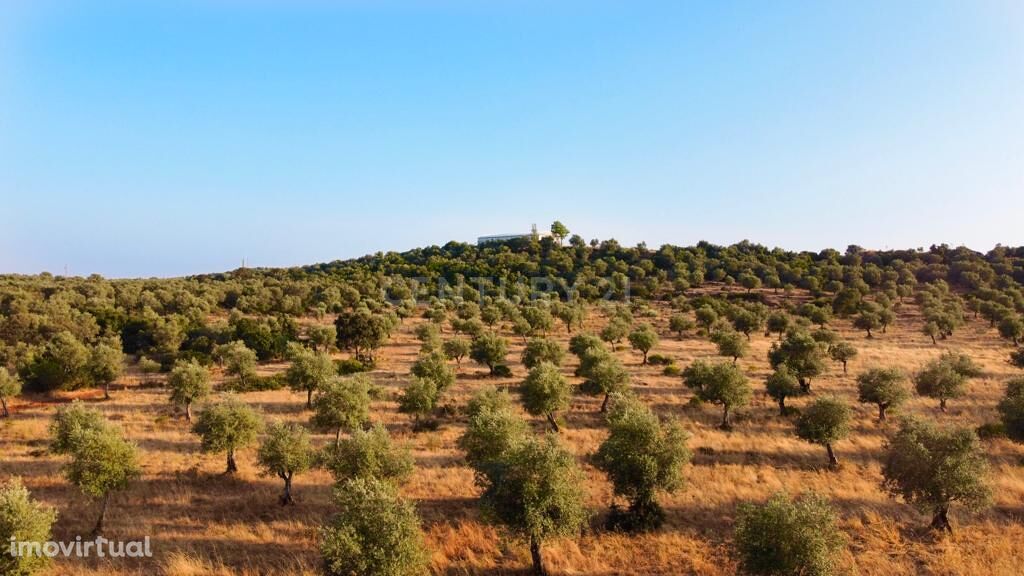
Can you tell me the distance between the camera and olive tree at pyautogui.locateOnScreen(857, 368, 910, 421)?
3744 cm

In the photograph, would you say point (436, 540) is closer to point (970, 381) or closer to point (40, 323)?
point (970, 381)

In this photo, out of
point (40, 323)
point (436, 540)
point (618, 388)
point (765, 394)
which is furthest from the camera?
point (40, 323)

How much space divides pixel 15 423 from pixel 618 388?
1969 inches

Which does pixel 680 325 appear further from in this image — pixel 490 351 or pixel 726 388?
pixel 726 388

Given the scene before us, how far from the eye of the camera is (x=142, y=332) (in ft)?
222

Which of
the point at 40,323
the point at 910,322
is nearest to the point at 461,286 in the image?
the point at 40,323

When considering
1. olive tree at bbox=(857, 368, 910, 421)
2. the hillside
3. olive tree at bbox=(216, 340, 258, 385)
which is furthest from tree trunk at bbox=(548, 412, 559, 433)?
olive tree at bbox=(216, 340, 258, 385)

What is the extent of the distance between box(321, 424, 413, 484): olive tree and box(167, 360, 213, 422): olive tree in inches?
853

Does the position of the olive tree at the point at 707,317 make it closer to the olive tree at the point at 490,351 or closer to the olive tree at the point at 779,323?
the olive tree at the point at 779,323

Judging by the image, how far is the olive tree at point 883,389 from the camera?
123ft

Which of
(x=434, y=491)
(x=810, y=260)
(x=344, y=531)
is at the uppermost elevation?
(x=810, y=260)

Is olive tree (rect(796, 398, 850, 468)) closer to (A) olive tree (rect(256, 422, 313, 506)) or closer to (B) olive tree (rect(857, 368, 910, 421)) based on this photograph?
(B) olive tree (rect(857, 368, 910, 421))

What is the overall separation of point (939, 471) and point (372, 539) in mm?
24172

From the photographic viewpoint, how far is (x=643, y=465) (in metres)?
22.6
